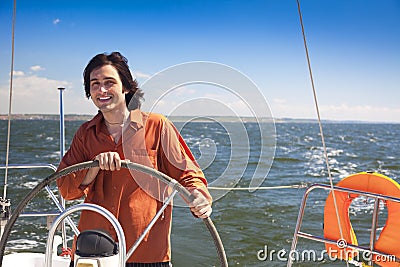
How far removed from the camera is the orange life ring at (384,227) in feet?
7.52

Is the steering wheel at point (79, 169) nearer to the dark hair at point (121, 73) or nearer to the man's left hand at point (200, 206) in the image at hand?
the man's left hand at point (200, 206)

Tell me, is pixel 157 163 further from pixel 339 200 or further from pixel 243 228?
Answer: pixel 243 228

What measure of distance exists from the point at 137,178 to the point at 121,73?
1.15 ft

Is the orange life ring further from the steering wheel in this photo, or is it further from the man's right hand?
the man's right hand

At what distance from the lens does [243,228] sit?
7.28 meters

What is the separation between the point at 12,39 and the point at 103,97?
552 mm

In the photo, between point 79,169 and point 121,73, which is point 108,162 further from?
point 121,73

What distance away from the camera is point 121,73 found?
1.68 m

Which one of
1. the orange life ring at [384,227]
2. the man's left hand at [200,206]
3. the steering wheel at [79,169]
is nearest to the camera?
the steering wheel at [79,169]

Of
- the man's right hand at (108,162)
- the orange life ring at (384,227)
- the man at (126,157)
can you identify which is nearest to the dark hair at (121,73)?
the man at (126,157)

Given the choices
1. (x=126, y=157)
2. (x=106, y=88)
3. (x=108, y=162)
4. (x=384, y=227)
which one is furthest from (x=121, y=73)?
(x=384, y=227)

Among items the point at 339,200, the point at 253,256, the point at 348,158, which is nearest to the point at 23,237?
the point at 253,256

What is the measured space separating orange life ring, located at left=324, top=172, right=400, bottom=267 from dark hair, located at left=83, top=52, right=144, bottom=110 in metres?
1.23

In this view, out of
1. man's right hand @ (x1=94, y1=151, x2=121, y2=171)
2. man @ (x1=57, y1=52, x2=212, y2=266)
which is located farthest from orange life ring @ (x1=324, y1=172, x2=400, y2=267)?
man's right hand @ (x1=94, y1=151, x2=121, y2=171)
